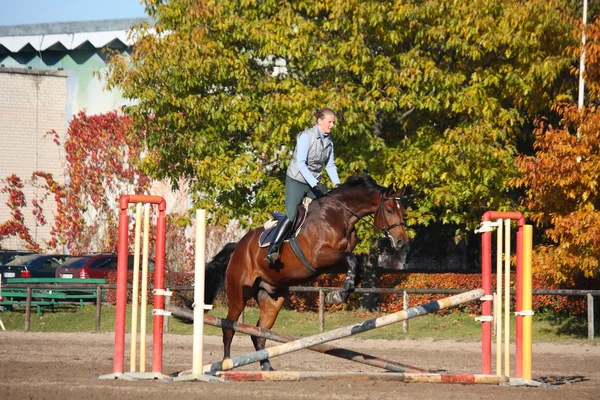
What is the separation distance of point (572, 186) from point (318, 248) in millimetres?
7243

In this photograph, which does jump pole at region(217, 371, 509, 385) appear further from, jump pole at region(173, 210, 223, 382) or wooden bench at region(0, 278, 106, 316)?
wooden bench at region(0, 278, 106, 316)

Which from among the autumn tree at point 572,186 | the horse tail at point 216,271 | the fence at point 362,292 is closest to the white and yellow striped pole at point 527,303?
the horse tail at point 216,271

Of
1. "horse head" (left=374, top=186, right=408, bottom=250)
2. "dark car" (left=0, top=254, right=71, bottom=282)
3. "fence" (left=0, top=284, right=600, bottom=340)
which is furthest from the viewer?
"dark car" (left=0, top=254, right=71, bottom=282)

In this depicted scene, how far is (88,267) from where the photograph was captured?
89.0 ft

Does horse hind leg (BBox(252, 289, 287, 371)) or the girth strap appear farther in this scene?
horse hind leg (BBox(252, 289, 287, 371))

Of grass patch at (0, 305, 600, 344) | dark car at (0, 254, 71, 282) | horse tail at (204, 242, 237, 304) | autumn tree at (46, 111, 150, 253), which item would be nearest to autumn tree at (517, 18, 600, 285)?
grass patch at (0, 305, 600, 344)

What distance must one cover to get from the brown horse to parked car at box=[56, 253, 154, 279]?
53.7 ft

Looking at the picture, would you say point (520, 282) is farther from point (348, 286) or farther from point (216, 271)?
point (216, 271)

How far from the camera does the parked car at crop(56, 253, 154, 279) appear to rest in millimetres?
27047

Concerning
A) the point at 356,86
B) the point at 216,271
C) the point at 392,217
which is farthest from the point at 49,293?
the point at 392,217

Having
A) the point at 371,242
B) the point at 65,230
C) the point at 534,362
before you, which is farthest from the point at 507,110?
the point at 65,230

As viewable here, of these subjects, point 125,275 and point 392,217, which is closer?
point 125,275

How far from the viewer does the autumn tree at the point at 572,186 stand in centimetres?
1532

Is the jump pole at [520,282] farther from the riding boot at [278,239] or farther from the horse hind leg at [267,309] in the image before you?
the horse hind leg at [267,309]
